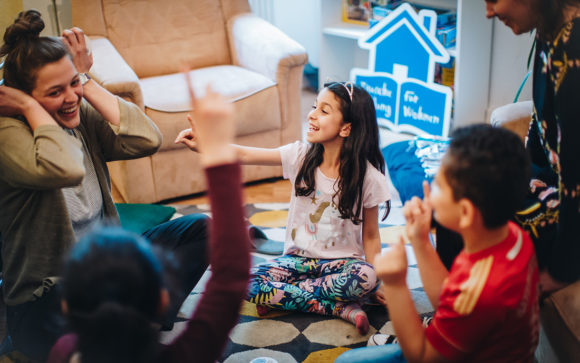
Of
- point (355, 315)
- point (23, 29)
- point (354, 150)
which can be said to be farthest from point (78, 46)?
point (355, 315)

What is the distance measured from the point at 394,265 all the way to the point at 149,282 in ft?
1.35

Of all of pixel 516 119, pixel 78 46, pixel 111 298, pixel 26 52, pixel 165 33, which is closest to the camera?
pixel 111 298

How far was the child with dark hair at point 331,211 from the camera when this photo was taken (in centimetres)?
167

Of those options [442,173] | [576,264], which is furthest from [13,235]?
[576,264]

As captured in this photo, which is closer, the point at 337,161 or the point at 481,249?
the point at 481,249

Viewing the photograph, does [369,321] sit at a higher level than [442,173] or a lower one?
lower

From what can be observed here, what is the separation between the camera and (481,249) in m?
0.95

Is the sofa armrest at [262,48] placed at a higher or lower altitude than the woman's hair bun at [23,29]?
lower

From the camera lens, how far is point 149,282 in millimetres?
732

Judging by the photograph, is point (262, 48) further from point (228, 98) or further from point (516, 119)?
point (516, 119)

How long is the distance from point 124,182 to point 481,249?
1871 millimetres

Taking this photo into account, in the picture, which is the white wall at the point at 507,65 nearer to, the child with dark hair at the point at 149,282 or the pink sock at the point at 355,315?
the pink sock at the point at 355,315

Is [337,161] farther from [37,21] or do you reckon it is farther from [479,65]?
[479,65]

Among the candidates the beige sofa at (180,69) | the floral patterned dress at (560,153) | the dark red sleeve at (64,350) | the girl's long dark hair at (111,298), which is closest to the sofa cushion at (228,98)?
the beige sofa at (180,69)
